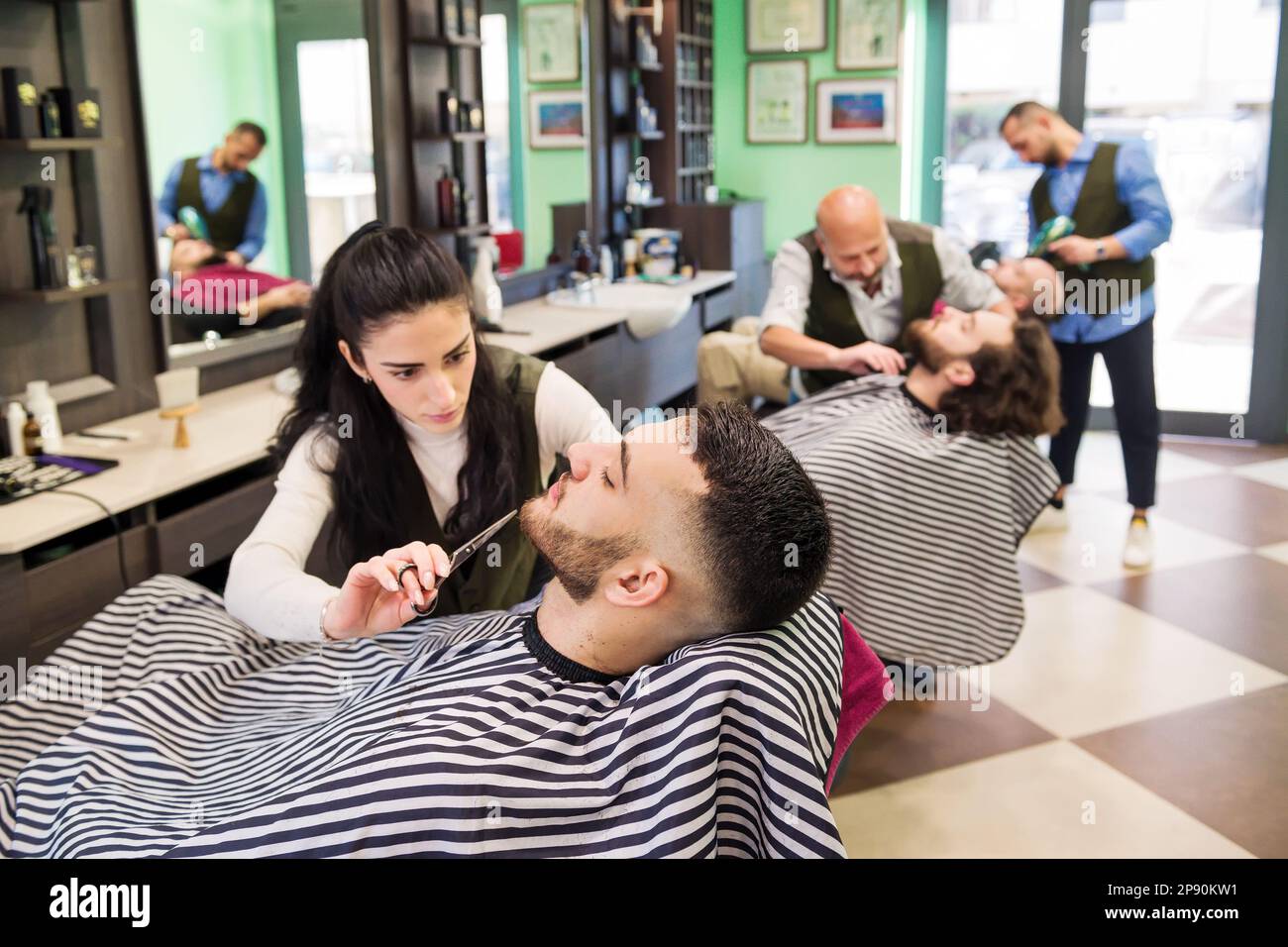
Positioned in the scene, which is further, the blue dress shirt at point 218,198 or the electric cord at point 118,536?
the blue dress shirt at point 218,198

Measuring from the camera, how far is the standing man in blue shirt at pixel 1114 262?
3.73m

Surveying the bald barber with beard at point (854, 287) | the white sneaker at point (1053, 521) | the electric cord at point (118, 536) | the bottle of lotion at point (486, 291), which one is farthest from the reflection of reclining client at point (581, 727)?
the white sneaker at point (1053, 521)

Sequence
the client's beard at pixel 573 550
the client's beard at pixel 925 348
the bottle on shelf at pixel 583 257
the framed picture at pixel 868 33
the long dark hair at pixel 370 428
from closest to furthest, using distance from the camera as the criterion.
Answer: the client's beard at pixel 573 550
the long dark hair at pixel 370 428
the client's beard at pixel 925 348
the bottle on shelf at pixel 583 257
the framed picture at pixel 868 33

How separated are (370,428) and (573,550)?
51 cm

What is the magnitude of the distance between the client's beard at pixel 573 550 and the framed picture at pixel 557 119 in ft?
11.9

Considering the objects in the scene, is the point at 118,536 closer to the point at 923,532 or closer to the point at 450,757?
the point at 450,757

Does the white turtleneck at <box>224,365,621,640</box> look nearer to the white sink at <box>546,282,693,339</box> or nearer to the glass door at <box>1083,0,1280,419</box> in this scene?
the white sink at <box>546,282,693,339</box>

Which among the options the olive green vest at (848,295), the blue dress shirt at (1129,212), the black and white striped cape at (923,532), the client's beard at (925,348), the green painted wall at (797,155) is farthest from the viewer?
the green painted wall at (797,155)

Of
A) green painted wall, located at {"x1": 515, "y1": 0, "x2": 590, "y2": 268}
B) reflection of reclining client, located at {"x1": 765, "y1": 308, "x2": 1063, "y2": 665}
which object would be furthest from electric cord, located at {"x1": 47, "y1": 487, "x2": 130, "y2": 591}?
green painted wall, located at {"x1": 515, "y1": 0, "x2": 590, "y2": 268}

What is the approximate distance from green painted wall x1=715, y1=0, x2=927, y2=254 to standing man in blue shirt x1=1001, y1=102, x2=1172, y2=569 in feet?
6.05

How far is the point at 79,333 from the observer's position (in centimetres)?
277

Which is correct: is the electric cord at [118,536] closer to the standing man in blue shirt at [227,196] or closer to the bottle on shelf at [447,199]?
the standing man in blue shirt at [227,196]

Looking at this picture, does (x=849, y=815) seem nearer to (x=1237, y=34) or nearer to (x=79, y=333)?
(x=79, y=333)
